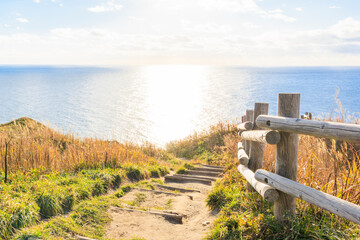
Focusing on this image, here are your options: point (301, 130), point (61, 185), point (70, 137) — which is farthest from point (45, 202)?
point (70, 137)

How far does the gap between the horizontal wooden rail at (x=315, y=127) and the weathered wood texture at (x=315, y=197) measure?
641 mm

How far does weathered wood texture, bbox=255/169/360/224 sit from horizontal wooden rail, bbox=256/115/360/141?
641 mm

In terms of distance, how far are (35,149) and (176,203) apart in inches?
177

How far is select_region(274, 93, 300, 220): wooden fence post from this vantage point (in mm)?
3827

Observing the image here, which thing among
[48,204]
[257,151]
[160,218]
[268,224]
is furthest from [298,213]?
[48,204]

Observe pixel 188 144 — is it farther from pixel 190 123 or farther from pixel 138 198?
pixel 190 123

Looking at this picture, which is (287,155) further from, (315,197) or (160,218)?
(160,218)

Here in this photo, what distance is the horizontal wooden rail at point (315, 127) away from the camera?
2727 millimetres

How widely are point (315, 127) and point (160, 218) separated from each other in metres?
3.42

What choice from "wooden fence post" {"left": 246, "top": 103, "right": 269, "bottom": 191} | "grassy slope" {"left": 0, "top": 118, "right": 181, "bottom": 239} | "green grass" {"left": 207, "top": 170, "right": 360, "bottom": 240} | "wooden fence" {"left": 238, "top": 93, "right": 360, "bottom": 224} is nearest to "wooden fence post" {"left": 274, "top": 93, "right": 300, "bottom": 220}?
"wooden fence" {"left": 238, "top": 93, "right": 360, "bottom": 224}

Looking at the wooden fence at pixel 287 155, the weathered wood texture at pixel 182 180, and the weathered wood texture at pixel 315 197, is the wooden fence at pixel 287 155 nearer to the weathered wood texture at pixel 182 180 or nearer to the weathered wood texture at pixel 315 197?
the weathered wood texture at pixel 315 197

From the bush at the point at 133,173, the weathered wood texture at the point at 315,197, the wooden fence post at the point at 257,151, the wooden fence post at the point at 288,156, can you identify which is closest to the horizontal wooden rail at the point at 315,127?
the wooden fence post at the point at 288,156

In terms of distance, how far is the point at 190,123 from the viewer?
5712 cm

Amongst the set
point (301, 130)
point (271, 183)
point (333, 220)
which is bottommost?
point (333, 220)
